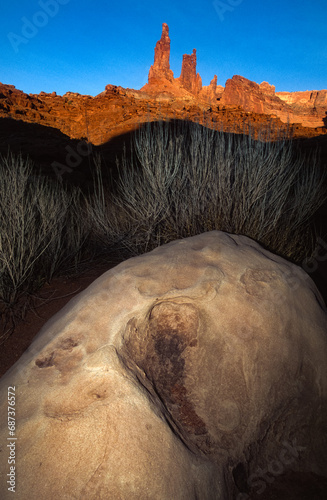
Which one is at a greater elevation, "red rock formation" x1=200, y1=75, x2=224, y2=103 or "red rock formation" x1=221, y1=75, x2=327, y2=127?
"red rock formation" x1=200, y1=75, x2=224, y2=103

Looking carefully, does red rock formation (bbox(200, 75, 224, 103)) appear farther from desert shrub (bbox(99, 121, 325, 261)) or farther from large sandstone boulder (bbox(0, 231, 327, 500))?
large sandstone boulder (bbox(0, 231, 327, 500))

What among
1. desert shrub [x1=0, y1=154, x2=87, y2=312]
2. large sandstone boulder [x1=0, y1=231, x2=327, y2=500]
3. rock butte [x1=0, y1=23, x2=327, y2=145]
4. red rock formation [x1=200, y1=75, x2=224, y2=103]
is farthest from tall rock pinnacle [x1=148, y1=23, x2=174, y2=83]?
large sandstone boulder [x1=0, y1=231, x2=327, y2=500]

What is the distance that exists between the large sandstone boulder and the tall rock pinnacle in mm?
66796

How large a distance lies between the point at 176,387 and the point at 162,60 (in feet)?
235

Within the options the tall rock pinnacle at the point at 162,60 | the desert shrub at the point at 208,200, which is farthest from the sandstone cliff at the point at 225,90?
the desert shrub at the point at 208,200

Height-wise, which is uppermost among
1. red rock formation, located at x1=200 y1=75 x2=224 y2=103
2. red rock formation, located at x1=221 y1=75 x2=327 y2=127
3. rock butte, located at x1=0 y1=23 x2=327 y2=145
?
red rock formation, located at x1=200 y1=75 x2=224 y2=103

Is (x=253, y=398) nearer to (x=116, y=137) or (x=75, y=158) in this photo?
(x=75, y=158)

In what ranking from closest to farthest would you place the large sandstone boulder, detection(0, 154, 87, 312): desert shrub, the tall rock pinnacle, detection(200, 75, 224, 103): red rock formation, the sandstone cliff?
the large sandstone boulder
detection(0, 154, 87, 312): desert shrub
the sandstone cliff
the tall rock pinnacle
detection(200, 75, 224, 103): red rock formation

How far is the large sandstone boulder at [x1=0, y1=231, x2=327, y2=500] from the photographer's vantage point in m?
1.09

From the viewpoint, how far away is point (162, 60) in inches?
2405

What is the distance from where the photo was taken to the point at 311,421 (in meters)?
1.46

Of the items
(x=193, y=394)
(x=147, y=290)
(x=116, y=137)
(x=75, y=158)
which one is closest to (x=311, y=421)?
(x=193, y=394)

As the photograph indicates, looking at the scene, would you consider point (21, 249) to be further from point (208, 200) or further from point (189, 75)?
point (189, 75)

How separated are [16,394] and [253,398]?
1077mm
